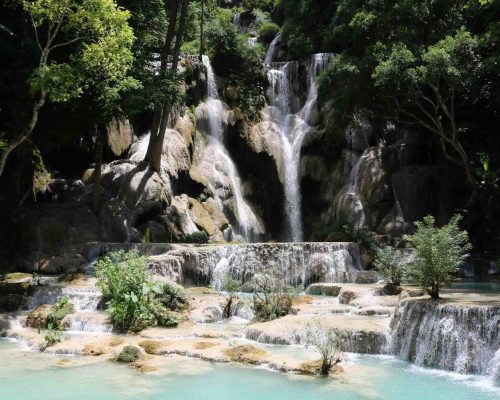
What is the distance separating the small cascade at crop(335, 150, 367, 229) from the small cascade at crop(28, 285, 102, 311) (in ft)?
41.9

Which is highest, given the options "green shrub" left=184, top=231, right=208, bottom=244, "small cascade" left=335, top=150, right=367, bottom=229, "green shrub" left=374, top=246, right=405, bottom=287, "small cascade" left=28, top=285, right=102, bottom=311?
"small cascade" left=335, top=150, right=367, bottom=229

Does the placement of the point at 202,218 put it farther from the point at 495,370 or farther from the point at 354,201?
the point at 495,370

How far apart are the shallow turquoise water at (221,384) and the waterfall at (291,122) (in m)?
17.8

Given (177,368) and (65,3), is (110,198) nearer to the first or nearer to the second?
(65,3)

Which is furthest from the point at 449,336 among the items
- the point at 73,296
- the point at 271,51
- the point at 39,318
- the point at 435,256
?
the point at 271,51

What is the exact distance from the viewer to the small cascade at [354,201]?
2477 centimetres

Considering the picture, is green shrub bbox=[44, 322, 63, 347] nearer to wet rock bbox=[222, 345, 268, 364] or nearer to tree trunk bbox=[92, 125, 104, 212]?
wet rock bbox=[222, 345, 268, 364]

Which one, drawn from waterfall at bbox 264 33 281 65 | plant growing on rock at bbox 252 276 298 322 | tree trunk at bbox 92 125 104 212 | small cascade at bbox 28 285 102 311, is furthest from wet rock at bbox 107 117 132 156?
plant growing on rock at bbox 252 276 298 322

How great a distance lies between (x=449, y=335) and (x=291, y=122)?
827 inches

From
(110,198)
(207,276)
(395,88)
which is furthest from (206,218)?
(395,88)

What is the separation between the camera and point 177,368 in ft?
31.0

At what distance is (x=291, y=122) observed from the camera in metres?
29.9

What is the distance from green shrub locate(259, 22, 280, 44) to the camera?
3869cm

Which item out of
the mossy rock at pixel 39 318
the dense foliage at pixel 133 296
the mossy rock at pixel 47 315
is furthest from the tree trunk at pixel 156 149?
the mossy rock at pixel 39 318
